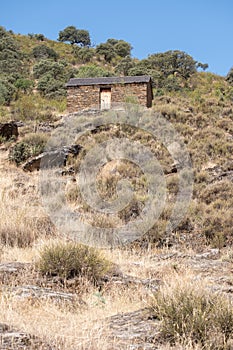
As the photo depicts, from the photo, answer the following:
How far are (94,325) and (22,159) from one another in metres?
11.7

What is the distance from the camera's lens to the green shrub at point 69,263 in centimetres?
484

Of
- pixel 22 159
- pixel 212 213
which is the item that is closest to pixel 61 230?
pixel 212 213

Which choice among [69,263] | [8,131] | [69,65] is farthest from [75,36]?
[69,263]

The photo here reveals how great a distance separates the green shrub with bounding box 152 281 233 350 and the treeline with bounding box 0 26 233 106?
24.6m

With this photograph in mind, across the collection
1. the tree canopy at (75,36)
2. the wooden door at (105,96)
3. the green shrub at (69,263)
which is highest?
Result: the tree canopy at (75,36)

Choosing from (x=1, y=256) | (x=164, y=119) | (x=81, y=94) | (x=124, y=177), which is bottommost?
(x=1, y=256)

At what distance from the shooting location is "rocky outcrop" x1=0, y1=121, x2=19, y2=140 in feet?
56.0

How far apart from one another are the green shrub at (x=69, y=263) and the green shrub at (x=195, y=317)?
1414 millimetres

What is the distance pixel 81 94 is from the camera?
23984 millimetres

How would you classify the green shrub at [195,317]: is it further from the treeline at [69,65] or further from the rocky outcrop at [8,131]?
the treeline at [69,65]

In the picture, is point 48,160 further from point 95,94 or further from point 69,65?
point 69,65

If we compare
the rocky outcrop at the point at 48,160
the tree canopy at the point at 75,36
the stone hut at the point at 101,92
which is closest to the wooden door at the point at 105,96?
the stone hut at the point at 101,92

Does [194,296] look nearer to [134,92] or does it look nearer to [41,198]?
[41,198]

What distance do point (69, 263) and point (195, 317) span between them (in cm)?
208
